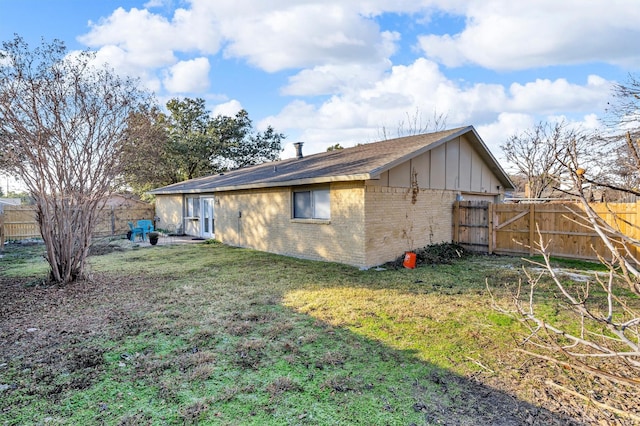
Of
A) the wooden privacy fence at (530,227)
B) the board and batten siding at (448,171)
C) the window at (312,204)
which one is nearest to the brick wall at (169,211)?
the window at (312,204)

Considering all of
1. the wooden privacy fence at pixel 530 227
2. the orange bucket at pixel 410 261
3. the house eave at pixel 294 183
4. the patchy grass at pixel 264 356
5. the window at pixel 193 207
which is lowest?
the patchy grass at pixel 264 356

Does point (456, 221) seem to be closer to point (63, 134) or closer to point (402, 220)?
point (402, 220)

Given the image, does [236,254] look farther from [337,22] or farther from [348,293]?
[337,22]

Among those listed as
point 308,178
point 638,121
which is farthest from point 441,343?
point 638,121

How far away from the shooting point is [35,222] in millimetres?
16266

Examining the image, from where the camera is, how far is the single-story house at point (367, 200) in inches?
361

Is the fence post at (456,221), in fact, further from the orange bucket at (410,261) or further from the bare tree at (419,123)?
the bare tree at (419,123)

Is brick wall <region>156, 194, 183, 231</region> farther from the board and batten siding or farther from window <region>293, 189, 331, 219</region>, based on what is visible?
the board and batten siding

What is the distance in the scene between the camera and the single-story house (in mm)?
9164

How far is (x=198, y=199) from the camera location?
1681cm

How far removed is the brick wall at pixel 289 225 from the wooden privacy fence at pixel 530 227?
467cm

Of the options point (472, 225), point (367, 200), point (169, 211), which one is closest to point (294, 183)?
point (367, 200)

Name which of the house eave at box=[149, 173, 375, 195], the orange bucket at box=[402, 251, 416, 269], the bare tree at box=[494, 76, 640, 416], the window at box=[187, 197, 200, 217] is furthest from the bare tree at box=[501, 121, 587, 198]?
the window at box=[187, 197, 200, 217]

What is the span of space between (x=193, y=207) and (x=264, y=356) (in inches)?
575
